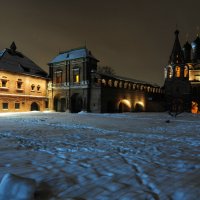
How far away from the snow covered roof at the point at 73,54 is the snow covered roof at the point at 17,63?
4202 mm

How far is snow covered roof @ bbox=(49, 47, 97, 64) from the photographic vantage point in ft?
116

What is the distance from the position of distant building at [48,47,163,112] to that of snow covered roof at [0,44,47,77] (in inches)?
127

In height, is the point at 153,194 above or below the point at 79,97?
below

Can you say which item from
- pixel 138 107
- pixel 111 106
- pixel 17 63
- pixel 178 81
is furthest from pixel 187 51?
pixel 17 63

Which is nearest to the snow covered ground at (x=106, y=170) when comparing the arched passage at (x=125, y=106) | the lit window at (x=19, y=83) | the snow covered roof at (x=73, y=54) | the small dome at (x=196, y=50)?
the lit window at (x=19, y=83)

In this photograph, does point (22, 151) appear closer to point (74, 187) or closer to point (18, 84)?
point (74, 187)

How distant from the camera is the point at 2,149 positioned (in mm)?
5801

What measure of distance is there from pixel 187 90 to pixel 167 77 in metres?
5.94

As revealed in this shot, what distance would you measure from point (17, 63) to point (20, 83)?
3972mm

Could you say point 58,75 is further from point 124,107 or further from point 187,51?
point 187,51

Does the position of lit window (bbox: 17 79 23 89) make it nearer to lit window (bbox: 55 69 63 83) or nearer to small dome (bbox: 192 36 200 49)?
lit window (bbox: 55 69 63 83)

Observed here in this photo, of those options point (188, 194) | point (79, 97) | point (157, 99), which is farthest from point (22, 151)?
point (157, 99)

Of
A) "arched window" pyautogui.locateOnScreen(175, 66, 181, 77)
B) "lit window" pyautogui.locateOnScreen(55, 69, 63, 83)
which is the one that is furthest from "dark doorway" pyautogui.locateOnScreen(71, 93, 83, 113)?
"arched window" pyautogui.locateOnScreen(175, 66, 181, 77)

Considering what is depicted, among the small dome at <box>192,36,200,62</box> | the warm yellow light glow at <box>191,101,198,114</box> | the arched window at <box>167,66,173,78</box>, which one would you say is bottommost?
the warm yellow light glow at <box>191,101,198,114</box>
